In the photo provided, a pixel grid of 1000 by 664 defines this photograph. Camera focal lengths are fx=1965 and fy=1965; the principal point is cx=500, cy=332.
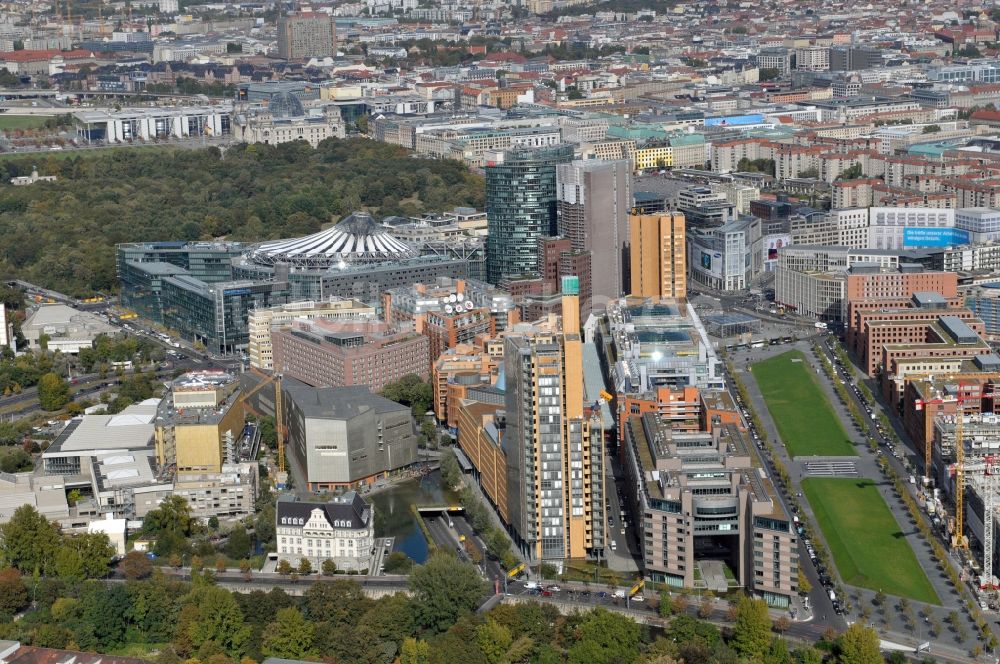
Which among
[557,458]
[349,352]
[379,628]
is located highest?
[349,352]

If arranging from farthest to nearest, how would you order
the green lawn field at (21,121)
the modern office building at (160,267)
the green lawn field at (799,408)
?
the green lawn field at (21,121) < the modern office building at (160,267) < the green lawn field at (799,408)

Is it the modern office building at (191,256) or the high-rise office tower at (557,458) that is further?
the modern office building at (191,256)

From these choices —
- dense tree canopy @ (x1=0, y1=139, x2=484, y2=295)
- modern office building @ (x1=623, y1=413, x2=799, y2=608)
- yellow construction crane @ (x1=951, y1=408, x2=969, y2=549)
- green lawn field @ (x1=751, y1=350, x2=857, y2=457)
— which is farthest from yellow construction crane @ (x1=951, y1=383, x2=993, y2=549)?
dense tree canopy @ (x1=0, y1=139, x2=484, y2=295)

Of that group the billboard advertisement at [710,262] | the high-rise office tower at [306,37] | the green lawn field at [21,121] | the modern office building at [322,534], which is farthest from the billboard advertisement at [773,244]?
the high-rise office tower at [306,37]

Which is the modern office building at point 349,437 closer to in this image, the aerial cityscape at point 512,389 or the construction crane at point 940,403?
the aerial cityscape at point 512,389

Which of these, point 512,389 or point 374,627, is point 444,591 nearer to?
point 374,627

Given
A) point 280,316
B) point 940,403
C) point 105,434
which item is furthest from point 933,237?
point 105,434
